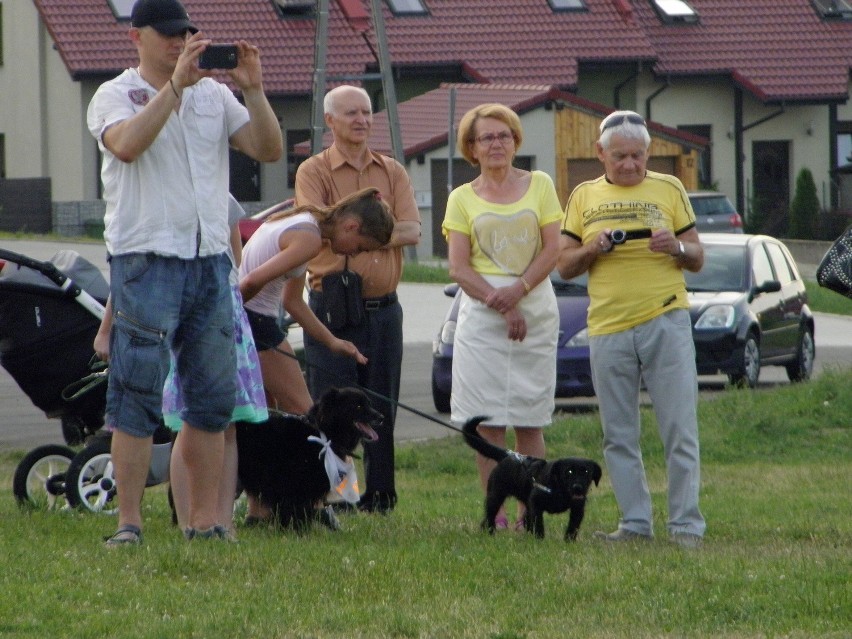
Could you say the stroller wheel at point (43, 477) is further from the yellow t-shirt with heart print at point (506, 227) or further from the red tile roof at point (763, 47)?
the red tile roof at point (763, 47)

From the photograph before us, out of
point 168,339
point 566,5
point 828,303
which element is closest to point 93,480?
point 168,339

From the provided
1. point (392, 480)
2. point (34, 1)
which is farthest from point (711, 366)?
point (34, 1)

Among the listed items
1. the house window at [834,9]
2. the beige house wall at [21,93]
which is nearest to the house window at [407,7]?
the beige house wall at [21,93]

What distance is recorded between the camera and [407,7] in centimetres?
4203

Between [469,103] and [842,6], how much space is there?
45.8ft

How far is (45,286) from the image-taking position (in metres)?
8.25

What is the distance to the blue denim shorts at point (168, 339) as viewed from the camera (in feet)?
20.0

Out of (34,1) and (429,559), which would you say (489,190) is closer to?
(429,559)

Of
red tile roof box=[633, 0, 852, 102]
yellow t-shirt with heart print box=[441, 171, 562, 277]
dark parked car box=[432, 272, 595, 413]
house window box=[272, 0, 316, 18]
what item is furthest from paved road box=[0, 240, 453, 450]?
red tile roof box=[633, 0, 852, 102]

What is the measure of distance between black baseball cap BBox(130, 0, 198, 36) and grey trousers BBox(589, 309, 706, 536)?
2.32 meters

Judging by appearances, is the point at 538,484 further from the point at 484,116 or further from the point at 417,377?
the point at 417,377

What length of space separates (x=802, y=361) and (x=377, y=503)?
989cm

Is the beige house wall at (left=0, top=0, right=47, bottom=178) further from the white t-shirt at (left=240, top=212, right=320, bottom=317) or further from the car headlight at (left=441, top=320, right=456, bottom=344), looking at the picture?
the white t-shirt at (left=240, top=212, right=320, bottom=317)

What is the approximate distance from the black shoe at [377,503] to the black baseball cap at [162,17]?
287cm
